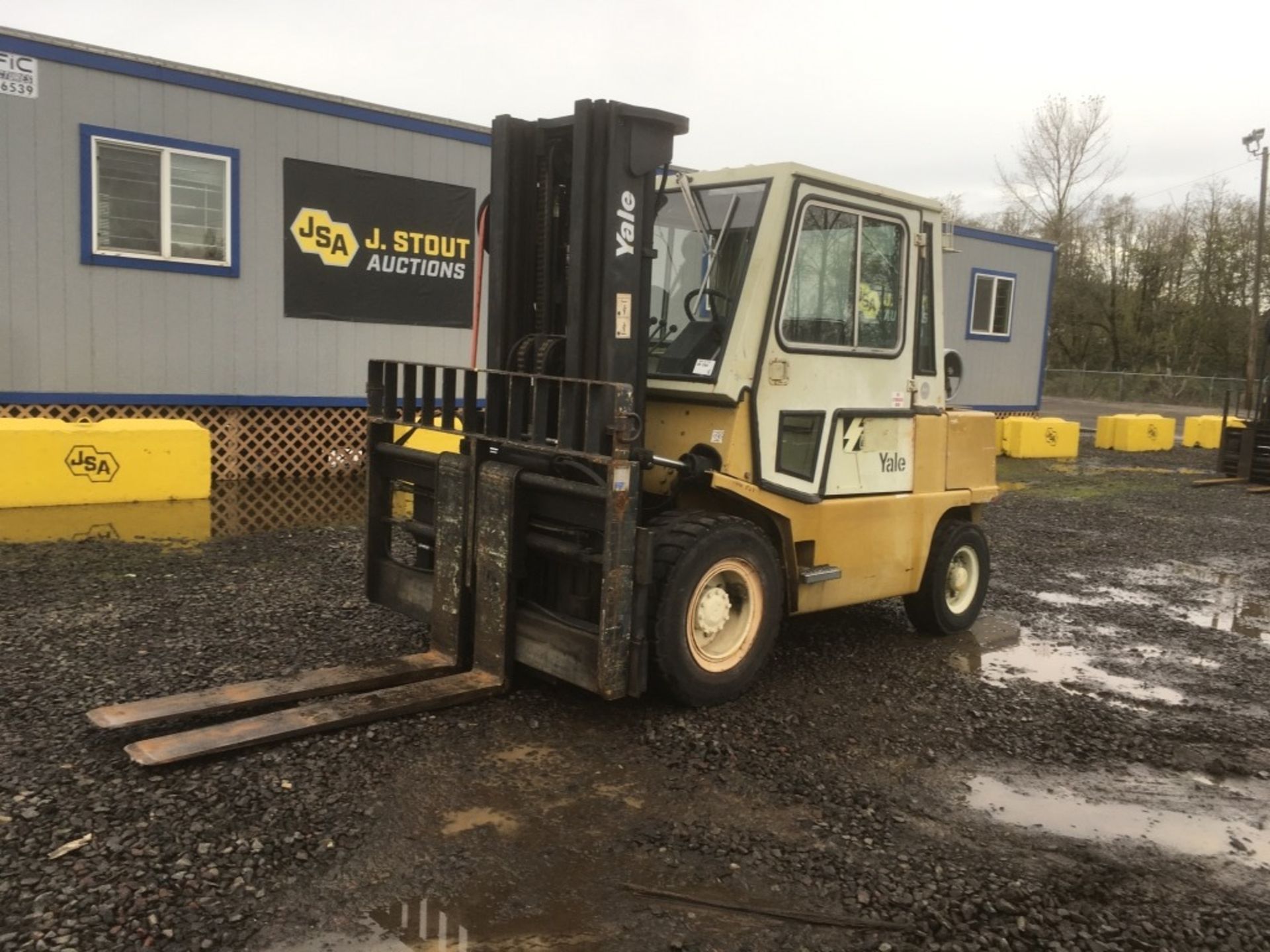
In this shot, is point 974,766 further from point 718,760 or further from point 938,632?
point 938,632

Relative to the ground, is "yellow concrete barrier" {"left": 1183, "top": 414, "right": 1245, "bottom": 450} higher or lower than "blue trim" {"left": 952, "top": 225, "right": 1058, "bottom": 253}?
lower

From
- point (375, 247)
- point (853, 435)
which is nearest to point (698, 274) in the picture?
point (853, 435)

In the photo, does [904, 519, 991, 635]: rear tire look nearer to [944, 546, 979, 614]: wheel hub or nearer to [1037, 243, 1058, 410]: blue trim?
[944, 546, 979, 614]: wheel hub

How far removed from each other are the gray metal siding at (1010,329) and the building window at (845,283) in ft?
46.1

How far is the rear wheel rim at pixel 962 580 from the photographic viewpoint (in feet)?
22.9

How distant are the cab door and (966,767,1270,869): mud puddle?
1.80 meters

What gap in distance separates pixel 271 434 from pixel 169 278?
6.89ft

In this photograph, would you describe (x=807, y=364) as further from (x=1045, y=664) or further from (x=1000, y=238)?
(x=1000, y=238)

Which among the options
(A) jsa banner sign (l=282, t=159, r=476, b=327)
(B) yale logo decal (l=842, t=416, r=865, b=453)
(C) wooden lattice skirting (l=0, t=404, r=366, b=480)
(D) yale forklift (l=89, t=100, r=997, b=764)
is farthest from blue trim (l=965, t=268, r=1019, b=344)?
(B) yale logo decal (l=842, t=416, r=865, b=453)

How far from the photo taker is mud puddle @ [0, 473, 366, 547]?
28.3ft

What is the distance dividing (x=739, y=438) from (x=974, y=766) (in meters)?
1.87

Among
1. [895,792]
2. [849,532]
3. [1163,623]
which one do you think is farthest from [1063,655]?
[895,792]

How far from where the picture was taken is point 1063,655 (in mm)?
6781

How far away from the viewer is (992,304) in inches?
823
